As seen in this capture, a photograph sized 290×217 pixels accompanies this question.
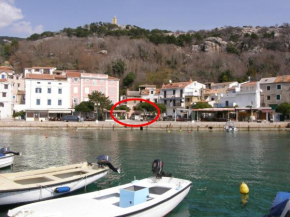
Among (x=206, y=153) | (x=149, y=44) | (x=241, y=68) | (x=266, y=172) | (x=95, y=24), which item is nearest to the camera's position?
(x=266, y=172)

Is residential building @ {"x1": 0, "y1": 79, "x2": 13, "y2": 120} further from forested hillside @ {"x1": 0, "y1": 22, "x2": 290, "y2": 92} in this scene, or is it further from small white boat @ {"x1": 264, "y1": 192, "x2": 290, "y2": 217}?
small white boat @ {"x1": 264, "y1": 192, "x2": 290, "y2": 217}

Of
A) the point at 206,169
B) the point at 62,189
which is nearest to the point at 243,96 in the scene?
the point at 206,169

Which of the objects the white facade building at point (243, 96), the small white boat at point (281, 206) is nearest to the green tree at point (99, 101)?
the white facade building at point (243, 96)

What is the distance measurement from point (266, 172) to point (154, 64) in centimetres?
Result: 9981

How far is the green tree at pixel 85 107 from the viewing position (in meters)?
65.5

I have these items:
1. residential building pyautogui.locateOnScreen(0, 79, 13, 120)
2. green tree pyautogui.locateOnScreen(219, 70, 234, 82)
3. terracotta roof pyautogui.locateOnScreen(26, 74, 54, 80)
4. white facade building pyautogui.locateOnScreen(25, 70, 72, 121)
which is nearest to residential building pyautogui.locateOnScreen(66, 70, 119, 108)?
white facade building pyautogui.locateOnScreen(25, 70, 72, 121)

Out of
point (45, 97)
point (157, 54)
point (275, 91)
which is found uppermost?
point (157, 54)

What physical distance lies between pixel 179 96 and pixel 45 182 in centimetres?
6511

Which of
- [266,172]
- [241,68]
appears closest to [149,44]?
[241,68]

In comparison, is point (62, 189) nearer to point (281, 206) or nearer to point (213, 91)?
point (281, 206)

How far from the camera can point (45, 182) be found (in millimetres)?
13289

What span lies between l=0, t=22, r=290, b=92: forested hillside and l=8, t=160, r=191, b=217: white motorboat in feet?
279

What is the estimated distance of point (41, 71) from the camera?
77.2 metres

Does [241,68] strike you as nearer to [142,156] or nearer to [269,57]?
[269,57]
